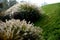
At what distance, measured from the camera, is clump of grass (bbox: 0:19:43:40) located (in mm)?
6883

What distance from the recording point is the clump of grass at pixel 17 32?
688 cm

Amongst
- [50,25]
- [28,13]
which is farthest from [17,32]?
[28,13]

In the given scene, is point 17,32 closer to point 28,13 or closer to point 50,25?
point 50,25

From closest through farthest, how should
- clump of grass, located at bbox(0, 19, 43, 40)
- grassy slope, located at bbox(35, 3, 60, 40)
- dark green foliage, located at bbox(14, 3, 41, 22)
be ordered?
1. clump of grass, located at bbox(0, 19, 43, 40)
2. grassy slope, located at bbox(35, 3, 60, 40)
3. dark green foliage, located at bbox(14, 3, 41, 22)

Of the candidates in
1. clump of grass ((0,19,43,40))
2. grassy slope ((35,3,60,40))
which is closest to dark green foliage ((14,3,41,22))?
grassy slope ((35,3,60,40))

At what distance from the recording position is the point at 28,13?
39.6 ft

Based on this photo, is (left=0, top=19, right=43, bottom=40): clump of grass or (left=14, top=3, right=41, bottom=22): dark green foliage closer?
(left=0, top=19, right=43, bottom=40): clump of grass

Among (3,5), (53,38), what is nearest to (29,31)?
(53,38)

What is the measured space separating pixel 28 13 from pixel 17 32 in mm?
5097

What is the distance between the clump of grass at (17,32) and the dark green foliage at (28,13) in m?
4.26

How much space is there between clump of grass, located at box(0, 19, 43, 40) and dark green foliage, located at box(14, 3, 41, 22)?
4.26 meters

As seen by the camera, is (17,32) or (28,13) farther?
(28,13)

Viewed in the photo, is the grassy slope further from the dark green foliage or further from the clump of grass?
the clump of grass

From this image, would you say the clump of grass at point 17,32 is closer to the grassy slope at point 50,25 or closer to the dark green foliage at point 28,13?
the grassy slope at point 50,25
